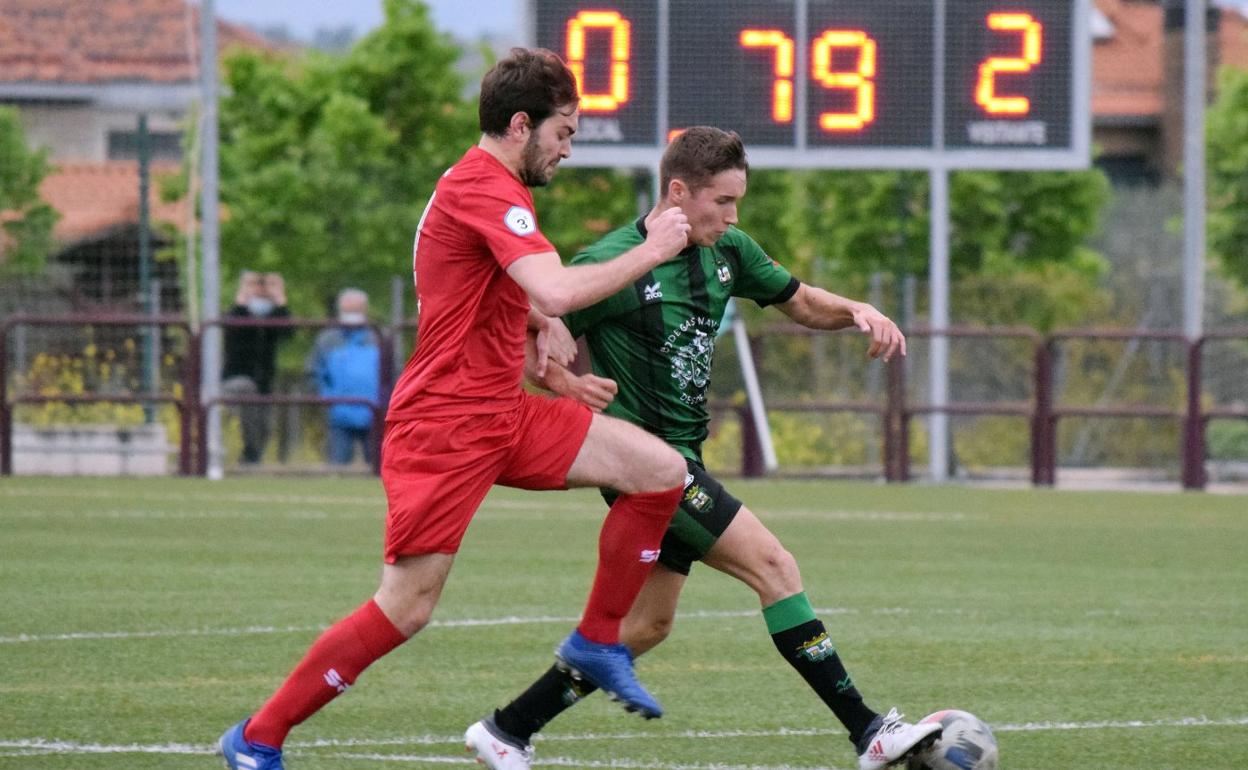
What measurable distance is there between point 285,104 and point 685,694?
75.1 ft

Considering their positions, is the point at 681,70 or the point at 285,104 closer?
the point at 681,70

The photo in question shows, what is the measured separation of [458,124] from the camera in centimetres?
2994

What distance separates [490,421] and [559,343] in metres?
0.58

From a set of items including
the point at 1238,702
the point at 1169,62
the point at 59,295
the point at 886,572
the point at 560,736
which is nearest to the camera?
the point at 560,736

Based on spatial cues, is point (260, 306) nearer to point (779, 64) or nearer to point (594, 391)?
point (779, 64)

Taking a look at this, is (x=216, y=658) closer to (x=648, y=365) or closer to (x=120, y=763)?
(x=120, y=763)

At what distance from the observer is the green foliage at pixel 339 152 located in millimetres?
25578

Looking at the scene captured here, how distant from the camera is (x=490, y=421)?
5930mm

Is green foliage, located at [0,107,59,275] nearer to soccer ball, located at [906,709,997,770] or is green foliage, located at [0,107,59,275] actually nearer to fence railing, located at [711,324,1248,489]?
fence railing, located at [711,324,1248,489]

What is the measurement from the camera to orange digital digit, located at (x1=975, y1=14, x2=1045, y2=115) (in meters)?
18.4

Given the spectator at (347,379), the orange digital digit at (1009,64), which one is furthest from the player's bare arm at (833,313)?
the spectator at (347,379)

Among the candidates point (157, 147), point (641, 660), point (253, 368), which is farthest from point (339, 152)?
point (641, 660)

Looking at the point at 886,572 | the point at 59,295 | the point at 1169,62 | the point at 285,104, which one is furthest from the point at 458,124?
the point at 1169,62

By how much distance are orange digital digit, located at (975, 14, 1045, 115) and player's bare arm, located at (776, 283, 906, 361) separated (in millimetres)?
12015
